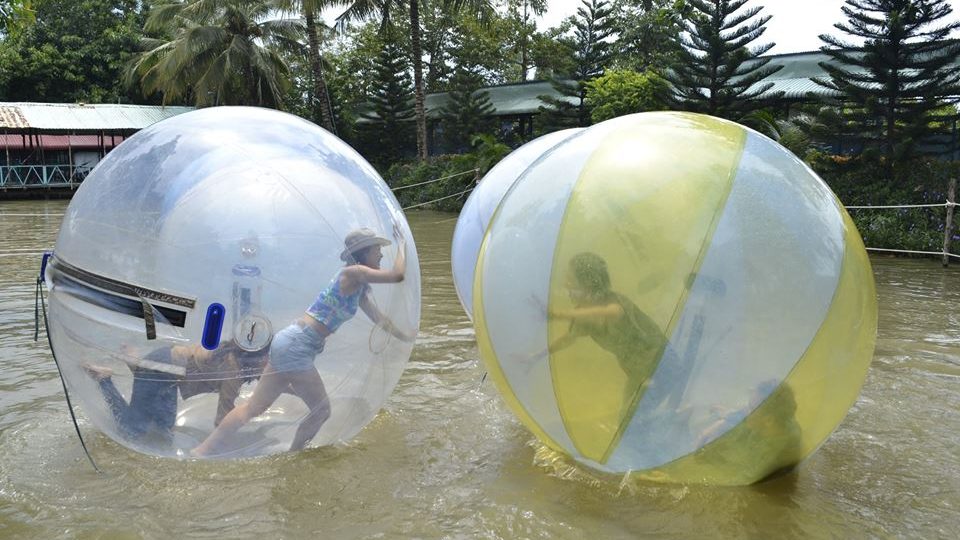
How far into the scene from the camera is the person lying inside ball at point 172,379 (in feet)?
11.9

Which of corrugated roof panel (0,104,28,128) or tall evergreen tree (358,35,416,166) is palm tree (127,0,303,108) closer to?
tall evergreen tree (358,35,416,166)

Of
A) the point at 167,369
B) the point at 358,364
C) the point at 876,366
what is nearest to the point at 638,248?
the point at 358,364

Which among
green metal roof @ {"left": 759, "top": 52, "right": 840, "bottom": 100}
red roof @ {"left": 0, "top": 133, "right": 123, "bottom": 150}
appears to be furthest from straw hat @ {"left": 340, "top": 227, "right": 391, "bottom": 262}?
red roof @ {"left": 0, "top": 133, "right": 123, "bottom": 150}

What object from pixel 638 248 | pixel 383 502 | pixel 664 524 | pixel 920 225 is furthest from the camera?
pixel 920 225

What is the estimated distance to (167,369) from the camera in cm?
365

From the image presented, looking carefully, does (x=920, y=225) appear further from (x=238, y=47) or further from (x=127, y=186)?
(x=238, y=47)

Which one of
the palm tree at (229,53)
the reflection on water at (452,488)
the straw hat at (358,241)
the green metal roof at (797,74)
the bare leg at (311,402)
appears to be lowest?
the reflection on water at (452,488)

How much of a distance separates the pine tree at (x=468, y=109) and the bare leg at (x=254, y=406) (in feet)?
87.9

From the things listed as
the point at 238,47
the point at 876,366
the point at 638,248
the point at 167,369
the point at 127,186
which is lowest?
the point at 876,366

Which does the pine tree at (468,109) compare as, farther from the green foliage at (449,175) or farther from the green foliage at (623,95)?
the green foliage at (623,95)

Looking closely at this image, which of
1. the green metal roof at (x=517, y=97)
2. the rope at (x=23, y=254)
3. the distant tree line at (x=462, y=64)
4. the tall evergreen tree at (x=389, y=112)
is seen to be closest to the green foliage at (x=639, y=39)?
the distant tree line at (x=462, y=64)

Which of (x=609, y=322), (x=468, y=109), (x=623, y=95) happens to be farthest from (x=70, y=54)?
(x=609, y=322)

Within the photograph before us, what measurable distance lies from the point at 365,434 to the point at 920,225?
1310 cm

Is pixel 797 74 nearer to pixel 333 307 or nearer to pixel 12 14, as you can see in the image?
pixel 12 14
